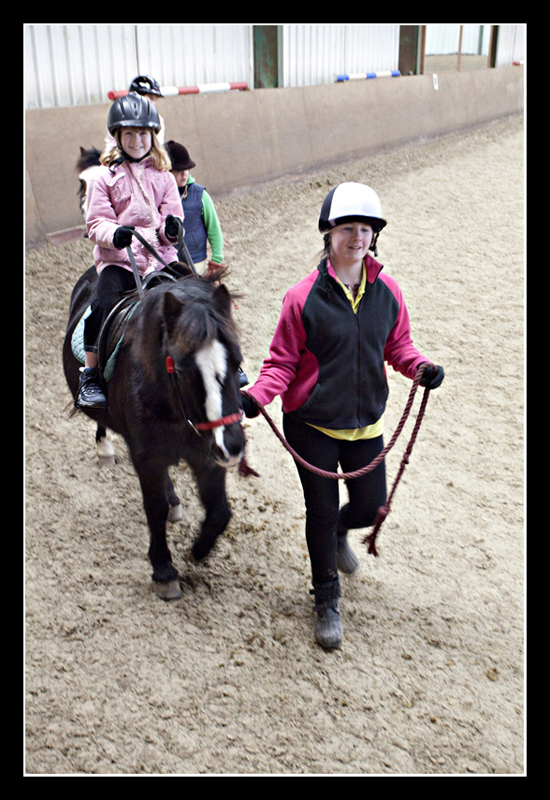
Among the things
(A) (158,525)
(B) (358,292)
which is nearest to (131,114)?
(B) (358,292)

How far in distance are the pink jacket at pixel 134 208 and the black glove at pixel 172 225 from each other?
0.21 ft

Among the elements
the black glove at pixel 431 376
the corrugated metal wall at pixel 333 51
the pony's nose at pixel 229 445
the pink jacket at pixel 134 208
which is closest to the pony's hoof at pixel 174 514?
the pink jacket at pixel 134 208

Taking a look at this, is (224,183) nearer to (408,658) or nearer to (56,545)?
(56,545)

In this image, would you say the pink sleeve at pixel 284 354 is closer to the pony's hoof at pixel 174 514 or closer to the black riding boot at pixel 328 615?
the black riding boot at pixel 328 615

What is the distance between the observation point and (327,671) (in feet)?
9.75

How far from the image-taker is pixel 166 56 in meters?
8.33

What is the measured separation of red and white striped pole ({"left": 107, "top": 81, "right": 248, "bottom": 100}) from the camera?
25.2 ft

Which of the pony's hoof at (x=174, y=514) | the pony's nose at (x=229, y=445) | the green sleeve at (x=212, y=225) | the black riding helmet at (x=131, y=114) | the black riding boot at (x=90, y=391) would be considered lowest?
the pony's hoof at (x=174, y=514)

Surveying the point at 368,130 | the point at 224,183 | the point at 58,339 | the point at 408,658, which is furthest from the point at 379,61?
the point at 408,658

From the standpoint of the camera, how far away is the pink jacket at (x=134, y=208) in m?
3.38

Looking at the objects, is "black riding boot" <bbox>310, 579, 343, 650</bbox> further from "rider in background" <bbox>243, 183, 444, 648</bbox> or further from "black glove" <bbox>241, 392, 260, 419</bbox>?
"black glove" <bbox>241, 392, 260, 419</bbox>

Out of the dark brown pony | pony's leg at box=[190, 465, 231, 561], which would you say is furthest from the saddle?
pony's leg at box=[190, 465, 231, 561]

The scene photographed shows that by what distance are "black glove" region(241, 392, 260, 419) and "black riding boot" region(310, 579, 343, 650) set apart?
990 millimetres

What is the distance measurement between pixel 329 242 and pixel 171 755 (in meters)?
2.21
